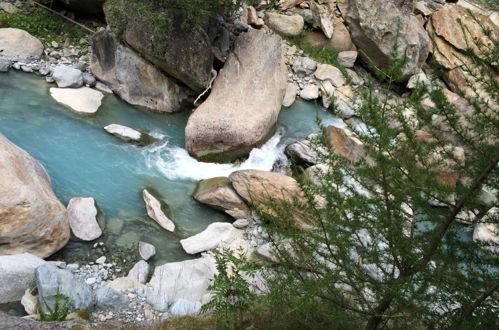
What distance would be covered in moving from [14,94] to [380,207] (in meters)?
9.90

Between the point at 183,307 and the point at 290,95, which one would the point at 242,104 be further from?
the point at 183,307

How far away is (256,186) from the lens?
892cm

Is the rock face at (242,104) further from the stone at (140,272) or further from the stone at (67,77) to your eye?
the stone at (140,272)

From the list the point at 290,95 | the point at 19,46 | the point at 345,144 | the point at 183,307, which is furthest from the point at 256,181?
the point at 19,46

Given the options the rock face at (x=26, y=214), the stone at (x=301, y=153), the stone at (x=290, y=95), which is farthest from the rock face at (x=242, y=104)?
the rock face at (x=26, y=214)

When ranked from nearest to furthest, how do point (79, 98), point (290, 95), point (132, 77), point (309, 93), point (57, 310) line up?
point (57, 310) < point (79, 98) < point (132, 77) < point (290, 95) < point (309, 93)

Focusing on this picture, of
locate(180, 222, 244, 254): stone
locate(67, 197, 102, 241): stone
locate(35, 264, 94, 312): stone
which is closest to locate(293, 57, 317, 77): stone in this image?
locate(180, 222, 244, 254): stone

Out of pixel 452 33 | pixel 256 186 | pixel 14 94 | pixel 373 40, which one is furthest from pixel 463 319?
pixel 452 33

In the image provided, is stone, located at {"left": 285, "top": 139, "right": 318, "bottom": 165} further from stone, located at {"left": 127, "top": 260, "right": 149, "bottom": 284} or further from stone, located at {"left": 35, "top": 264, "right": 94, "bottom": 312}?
stone, located at {"left": 35, "top": 264, "right": 94, "bottom": 312}

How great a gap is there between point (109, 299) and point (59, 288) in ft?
2.28

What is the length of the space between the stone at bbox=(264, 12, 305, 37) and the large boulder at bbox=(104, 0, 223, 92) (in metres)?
4.44

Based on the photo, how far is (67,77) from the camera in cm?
1152

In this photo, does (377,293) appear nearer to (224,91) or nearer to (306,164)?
(306,164)

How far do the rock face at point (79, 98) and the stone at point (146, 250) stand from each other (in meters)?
4.56
